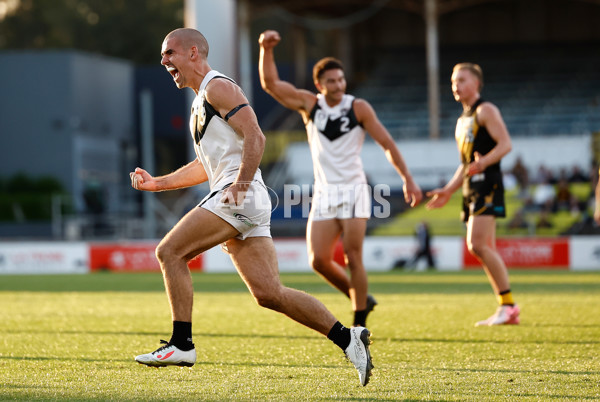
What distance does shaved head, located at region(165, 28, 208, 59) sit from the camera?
647 centimetres

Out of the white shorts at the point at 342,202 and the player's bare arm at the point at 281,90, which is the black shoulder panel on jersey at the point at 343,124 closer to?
the player's bare arm at the point at 281,90

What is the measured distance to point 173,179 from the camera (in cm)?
691

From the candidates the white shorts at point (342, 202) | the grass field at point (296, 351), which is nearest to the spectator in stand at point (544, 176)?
the grass field at point (296, 351)

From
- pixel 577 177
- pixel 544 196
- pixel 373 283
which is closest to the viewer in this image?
pixel 373 283

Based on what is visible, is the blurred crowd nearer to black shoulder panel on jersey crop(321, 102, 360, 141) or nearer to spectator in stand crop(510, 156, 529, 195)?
spectator in stand crop(510, 156, 529, 195)

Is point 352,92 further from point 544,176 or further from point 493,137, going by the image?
point 493,137

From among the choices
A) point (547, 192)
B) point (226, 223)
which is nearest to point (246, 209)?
point (226, 223)

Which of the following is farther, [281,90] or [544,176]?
[544,176]

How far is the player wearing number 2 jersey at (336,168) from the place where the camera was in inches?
357

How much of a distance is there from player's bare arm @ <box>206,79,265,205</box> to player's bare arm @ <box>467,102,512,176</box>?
371cm

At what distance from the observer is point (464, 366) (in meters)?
7.04

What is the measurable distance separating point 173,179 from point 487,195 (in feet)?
13.0

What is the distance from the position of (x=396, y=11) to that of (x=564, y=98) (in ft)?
35.2

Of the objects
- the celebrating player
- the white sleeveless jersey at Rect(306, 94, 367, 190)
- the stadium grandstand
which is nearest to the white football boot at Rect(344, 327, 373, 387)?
the celebrating player
